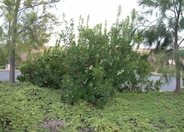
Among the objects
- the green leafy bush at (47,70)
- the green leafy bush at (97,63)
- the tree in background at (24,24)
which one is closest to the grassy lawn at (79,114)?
the green leafy bush at (97,63)

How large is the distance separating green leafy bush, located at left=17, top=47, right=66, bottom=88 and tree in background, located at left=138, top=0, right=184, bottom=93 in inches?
94.6

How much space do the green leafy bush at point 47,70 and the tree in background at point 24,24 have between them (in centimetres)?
79

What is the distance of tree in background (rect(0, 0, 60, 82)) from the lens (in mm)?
7658

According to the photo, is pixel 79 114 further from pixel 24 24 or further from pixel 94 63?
pixel 24 24

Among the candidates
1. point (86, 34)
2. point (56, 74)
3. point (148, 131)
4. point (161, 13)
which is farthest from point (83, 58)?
point (161, 13)

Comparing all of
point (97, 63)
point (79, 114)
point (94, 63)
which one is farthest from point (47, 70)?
point (79, 114)

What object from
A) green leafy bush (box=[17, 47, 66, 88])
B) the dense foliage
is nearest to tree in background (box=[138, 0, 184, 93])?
the dense foliage

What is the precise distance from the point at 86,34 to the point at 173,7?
259 centimetres

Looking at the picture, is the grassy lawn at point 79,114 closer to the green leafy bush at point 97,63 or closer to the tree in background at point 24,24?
the green leafy bush at point 97,63

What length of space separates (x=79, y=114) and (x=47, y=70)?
73.0 inches

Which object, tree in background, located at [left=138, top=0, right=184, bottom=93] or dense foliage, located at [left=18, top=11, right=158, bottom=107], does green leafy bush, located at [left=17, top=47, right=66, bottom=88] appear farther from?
tree in background, located at [left=138, top=0, right=184, bottom=93]

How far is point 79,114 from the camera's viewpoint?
5.19 m

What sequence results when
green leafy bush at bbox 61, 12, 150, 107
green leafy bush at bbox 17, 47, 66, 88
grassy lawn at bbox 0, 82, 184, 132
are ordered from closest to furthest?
grassy lawn at bbox 0, 82, 184, 132 < green leafy bush at bbox 61, 12, 150, 107 < green leafy bush at bbox 17, 47, 66, 88

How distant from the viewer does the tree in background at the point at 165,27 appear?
23.2 feet
